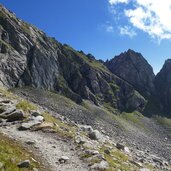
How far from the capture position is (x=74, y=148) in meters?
27.3

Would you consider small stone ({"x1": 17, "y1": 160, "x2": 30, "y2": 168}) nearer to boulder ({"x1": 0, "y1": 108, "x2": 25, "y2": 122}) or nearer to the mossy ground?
the mossy ground

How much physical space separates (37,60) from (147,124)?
72772 millimetres

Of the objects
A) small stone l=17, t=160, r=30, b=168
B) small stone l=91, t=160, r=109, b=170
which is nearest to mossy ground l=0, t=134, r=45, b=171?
small stone l=17, t=160, r=30, b=168

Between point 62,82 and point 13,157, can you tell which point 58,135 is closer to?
point 13,157

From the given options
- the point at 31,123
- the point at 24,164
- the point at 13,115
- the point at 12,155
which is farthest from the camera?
the point at 13,115

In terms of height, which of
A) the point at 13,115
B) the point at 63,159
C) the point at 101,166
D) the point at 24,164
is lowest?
the point at 24,164

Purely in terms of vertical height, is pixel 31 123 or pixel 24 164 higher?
pixel 31 123

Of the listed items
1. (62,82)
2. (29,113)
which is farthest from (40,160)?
(62,82)

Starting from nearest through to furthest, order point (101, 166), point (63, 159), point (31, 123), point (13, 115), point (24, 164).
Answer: point (24, 164) < point (101, 166) < point (63, 159) < point (31, 123) < point (13, 115)

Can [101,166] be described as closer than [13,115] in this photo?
Yes

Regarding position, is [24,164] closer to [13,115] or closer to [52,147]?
[52,147]

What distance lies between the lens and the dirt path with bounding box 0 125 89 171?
23.1 meters

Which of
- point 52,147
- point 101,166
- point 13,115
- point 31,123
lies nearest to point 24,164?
point 101,166

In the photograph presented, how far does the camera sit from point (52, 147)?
1047 inches
